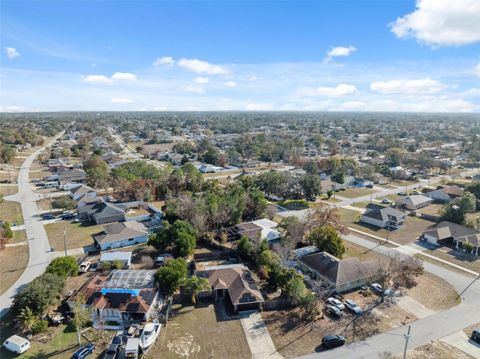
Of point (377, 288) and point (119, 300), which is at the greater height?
point (119, 300)

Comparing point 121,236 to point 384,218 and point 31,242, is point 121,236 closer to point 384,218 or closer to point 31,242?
point 31,242

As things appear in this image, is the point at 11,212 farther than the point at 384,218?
Yes

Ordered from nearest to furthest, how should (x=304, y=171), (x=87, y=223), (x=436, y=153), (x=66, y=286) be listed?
(x=66, y=286), (x=87, y=223), (x=304, y=171), (x=436, y=153)

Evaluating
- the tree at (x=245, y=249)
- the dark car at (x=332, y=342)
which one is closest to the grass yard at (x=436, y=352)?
the dark car at (x=332, y=342)

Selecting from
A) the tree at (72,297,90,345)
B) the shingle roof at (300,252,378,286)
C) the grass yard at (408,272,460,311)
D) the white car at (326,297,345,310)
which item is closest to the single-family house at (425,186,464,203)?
the grass yard at (408,272,460,311)

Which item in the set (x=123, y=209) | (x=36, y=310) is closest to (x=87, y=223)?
(x=123, y=209)

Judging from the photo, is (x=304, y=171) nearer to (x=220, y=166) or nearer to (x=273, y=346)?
(x=220, y=166)

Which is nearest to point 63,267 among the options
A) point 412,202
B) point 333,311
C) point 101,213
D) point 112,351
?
point 112,351
